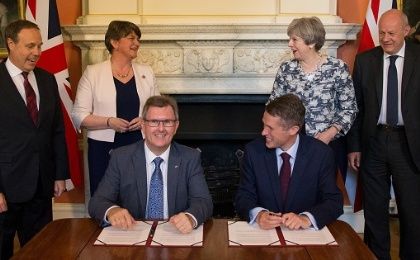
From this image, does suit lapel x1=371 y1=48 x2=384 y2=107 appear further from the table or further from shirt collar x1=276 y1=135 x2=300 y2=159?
the table

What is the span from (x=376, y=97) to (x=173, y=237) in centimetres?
163

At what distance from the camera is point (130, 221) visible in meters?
1.96

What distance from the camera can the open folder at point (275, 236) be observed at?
1836mm

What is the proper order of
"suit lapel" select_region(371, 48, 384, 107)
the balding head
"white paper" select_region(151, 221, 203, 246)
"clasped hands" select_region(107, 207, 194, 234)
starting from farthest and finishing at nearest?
"suit lapel" select_region(371, 48, 384, 107)
the balding head
"clasped hands" select_region(107, 207, 194, 234)
"white paper" select_region(151, 221, 203, 246)

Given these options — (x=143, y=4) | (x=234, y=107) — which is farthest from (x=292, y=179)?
(x=143, y=4)

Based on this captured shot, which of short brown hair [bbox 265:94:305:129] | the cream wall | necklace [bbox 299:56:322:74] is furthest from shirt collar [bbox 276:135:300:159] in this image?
the cream wall

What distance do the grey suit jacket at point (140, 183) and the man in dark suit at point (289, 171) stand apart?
212mm

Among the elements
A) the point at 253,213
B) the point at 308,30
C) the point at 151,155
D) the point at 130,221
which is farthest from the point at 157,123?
the point at 308,30

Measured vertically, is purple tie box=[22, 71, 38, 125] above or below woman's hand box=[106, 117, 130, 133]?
above

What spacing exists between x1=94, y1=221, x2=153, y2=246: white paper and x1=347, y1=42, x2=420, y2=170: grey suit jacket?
1581 mm

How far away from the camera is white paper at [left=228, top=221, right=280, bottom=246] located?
184 cm

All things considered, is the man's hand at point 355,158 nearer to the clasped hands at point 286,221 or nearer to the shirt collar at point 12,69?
the clasped hands at point 286,221

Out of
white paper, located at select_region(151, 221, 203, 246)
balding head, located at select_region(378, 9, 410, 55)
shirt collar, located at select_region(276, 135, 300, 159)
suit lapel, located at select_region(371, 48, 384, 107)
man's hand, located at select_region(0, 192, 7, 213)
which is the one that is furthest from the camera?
suit lapel, located at select_region(371, 48, 384, 107)

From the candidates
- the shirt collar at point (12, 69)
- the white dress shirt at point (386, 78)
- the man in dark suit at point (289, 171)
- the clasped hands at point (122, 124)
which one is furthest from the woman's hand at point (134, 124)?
the white dress shirt at point (386, 78)
